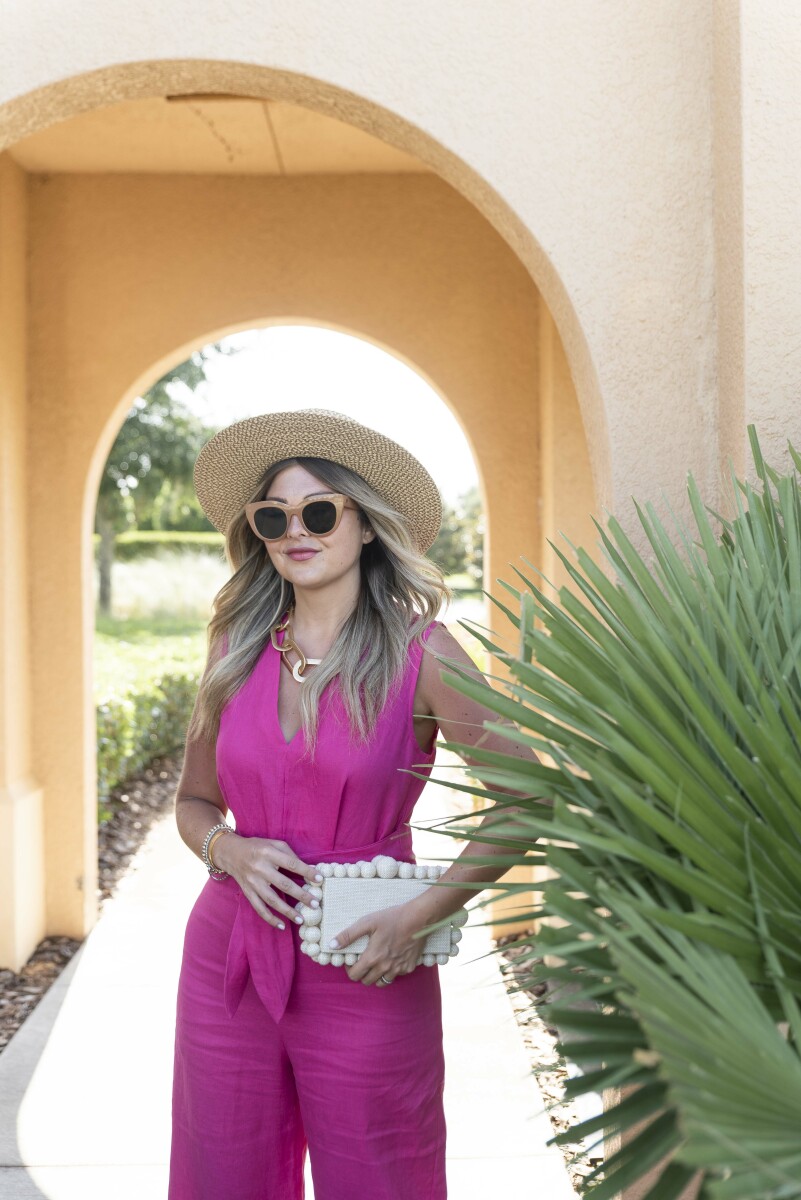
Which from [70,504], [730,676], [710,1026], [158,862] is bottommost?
[158,862]

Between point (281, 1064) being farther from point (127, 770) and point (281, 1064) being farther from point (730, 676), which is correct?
point (127, 770)

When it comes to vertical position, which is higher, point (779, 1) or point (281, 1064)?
point (779, 1)

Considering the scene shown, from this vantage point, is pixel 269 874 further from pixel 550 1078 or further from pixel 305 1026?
pixel 550 1078

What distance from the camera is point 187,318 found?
19.3 ft

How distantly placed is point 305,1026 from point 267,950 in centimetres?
16

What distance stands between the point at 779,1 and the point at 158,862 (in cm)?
647

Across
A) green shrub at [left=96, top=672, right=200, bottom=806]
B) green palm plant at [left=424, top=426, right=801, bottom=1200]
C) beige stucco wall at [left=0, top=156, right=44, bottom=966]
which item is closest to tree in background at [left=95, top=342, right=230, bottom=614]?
green shrub at [left=96, top=672, right=200, bottom=806]

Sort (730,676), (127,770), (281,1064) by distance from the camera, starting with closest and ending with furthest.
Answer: (730,676), (281,1064), (127,770)

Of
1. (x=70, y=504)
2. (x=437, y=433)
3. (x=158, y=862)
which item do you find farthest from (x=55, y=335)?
(x=437, y=433)

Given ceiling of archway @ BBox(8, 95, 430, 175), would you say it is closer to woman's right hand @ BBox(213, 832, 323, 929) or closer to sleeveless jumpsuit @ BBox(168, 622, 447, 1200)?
sleeveless jumpsuit @ BBox(168, 622, 447, 1200)

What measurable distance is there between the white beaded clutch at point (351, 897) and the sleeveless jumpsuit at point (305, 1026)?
0.08m

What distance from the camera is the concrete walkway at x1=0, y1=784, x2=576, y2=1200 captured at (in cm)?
356

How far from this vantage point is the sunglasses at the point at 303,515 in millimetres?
2291

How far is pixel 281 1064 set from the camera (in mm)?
2146
